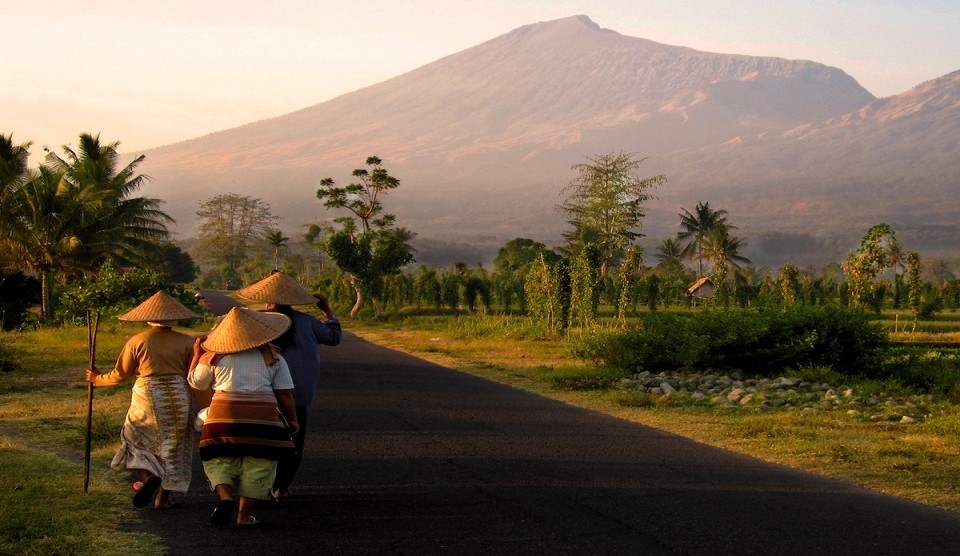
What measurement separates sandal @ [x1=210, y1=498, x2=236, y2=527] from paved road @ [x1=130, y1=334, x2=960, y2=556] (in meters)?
0.06

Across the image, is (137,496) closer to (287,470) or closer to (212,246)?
(287,470)

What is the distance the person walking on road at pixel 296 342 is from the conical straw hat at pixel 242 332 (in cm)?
49

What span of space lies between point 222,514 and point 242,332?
41.3 inches

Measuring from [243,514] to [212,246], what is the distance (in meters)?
113

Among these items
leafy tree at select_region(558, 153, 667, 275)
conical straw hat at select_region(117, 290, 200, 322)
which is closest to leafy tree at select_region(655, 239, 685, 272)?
leafy tree at select_region(558, 153, 667, 275)

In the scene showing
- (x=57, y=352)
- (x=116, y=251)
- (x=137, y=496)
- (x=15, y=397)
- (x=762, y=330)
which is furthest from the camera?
(x=116, y=251)

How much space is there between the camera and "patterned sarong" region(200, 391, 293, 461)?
605cm

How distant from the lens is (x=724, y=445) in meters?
9.66

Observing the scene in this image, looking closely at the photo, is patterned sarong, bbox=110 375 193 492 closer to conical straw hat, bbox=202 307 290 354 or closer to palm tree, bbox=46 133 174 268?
conical straw hat, bbox=202 307 290 354

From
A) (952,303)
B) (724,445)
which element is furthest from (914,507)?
(952,303)

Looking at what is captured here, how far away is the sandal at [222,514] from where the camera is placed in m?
6.07

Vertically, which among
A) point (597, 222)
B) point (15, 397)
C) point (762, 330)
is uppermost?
point (597, 222)

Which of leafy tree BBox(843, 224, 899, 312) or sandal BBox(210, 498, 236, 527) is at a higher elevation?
leafy tree BBox(843, 224, 899, 312)

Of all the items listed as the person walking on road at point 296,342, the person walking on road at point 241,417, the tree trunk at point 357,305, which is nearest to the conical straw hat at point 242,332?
the person walking on road at point 241,417
